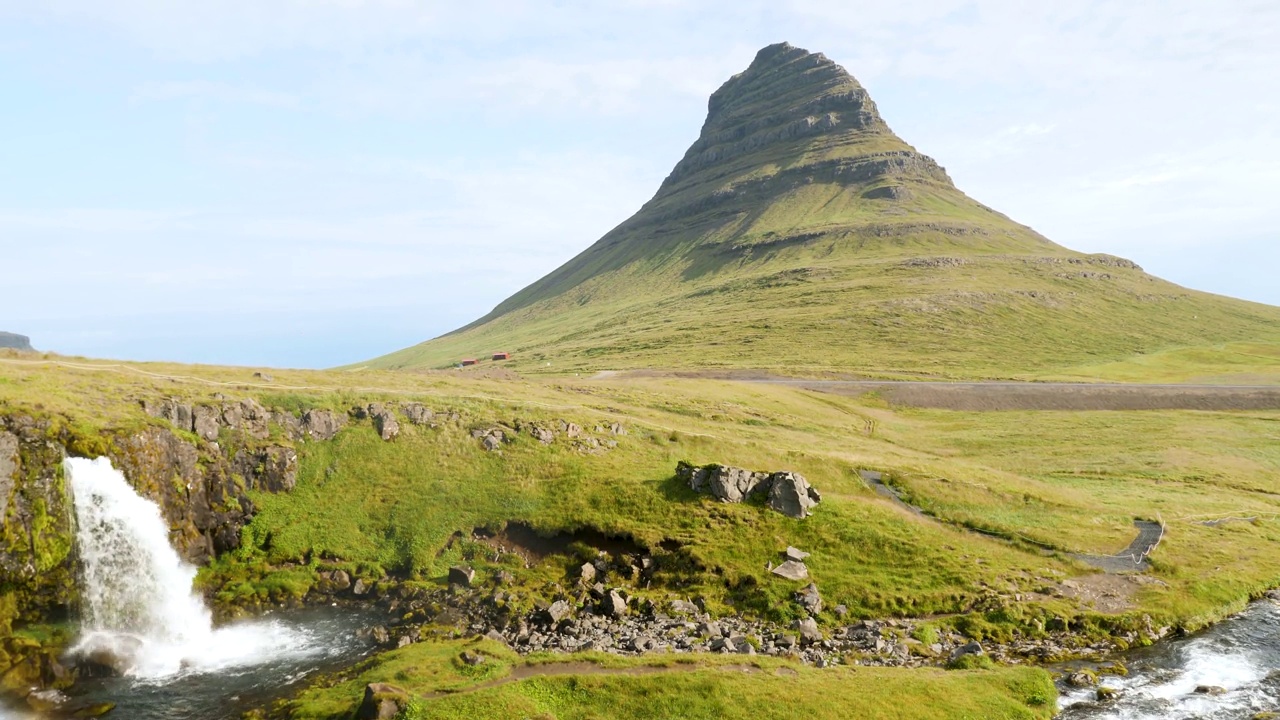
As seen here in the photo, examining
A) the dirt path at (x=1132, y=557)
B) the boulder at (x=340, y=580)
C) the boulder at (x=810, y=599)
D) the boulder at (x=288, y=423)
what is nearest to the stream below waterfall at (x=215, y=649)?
the boulder at (x=340, y=580)

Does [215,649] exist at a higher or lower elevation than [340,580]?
lower

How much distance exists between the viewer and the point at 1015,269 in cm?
19875

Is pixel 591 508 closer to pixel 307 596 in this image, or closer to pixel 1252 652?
pixel 307 596

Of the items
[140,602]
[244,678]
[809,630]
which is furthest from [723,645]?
[140,602]

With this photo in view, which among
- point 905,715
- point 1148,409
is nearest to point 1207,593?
point 905,715

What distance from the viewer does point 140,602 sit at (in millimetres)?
34844

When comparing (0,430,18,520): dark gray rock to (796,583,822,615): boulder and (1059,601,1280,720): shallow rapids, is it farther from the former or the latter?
(1059,601,1280,720): shallow rapids

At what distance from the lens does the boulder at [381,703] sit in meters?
24.7

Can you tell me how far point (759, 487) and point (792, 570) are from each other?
705cm

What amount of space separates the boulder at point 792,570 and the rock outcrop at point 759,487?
4228 millimetres

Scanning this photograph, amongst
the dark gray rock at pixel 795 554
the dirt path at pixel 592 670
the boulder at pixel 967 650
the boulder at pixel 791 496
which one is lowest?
the boulder at pixel 967 650

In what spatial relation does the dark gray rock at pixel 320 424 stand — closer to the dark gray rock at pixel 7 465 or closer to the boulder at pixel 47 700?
the dark gray rock at pixel 7 465

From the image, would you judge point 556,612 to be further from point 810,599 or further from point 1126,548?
point 1126,548

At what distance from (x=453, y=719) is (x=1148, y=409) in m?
106
